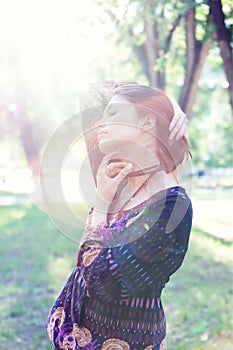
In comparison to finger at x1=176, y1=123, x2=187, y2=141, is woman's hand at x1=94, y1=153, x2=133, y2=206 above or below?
below

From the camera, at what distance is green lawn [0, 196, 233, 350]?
3.81 meters

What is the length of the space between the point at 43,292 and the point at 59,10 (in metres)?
2.89

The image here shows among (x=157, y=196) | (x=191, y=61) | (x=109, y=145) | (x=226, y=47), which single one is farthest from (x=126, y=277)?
(x=191, y=61)

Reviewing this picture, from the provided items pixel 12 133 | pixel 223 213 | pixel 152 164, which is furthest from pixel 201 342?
pixel 12 133

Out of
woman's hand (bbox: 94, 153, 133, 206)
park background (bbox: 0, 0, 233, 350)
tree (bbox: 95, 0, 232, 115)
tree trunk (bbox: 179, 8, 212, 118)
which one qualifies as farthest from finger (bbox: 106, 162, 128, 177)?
tree trunk (bbox: 179, 8, 212, 118)

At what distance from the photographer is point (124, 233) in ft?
3.63

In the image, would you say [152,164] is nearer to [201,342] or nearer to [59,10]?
[201,342]

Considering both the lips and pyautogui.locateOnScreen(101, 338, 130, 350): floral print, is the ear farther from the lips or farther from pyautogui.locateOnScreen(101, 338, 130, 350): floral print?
pyautogui.locateOnScreen(101, 338, 130, 350): floral print

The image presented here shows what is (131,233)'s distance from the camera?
109cm

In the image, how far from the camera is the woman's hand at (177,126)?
1.17 m

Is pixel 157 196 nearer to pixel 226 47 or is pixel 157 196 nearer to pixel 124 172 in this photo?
pixel 124 172

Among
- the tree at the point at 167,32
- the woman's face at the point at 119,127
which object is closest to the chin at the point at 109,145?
the woman's face at the point at 119,127

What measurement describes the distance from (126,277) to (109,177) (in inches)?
9.0

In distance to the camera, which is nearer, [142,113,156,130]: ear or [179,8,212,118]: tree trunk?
[142,113,156,130]: ear
